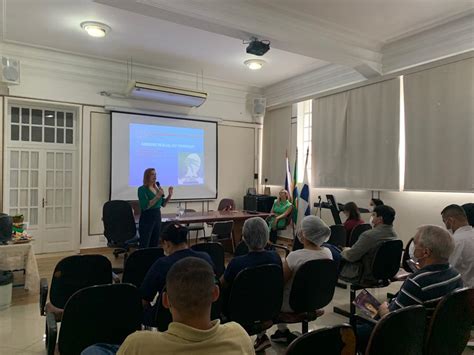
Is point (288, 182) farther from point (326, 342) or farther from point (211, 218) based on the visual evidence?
point (326, 342)

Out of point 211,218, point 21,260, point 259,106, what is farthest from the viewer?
point 259,106

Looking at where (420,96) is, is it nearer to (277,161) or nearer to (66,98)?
(277,161)

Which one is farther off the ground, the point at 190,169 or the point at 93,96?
the point at 93,96

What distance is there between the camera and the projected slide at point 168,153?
655cm

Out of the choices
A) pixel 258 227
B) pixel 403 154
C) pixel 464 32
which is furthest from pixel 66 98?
pixel 464 32

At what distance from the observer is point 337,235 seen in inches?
167

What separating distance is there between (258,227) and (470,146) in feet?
11.8

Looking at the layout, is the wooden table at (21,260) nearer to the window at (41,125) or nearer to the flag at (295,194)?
the window at (41,125)

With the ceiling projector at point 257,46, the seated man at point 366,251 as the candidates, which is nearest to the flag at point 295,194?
the ceiling projector at point 257,46

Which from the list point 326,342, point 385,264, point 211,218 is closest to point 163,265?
point 326,342

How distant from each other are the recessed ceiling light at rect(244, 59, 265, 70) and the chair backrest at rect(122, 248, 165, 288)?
430 cm

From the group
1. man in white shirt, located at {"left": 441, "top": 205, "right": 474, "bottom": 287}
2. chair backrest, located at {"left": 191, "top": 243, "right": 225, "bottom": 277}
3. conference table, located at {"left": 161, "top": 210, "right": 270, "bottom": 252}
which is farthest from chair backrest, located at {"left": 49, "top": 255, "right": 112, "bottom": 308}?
man in white shirt, located at {"left": 441, "top": 205, "right": 474, "bottom": 287}

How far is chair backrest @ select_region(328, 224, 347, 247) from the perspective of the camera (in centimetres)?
422

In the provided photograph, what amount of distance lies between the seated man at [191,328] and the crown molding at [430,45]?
482 cm
